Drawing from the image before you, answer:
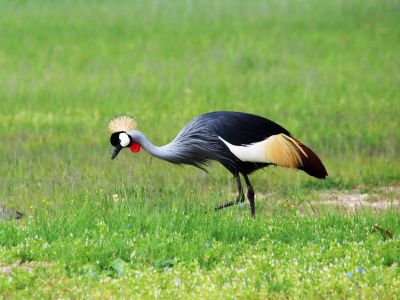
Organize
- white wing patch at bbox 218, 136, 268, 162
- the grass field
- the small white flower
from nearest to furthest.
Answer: the grass field < the small white flower < white wing patch at bbox 218, 136, 268, 162

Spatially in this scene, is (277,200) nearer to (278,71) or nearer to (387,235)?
(387,235)

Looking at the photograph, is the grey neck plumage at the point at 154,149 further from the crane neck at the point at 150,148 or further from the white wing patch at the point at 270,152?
the white wing patch at the point at 270,152

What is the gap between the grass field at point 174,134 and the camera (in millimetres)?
7961

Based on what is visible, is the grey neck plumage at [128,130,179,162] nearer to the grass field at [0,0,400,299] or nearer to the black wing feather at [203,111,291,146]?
the grass field at [0,0,400,299]

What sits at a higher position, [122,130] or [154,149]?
[122,130]

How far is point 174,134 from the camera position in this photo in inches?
594

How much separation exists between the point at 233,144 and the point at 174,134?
16.4ft

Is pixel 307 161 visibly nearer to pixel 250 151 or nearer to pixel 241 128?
pixel 250 151

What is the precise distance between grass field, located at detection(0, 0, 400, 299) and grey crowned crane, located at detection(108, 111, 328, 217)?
1.05 ft

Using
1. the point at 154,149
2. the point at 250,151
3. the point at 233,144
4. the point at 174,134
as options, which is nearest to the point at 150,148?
the point at 154,149

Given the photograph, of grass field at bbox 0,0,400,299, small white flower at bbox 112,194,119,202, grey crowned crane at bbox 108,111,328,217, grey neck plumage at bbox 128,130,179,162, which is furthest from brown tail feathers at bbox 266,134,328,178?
small white flower at bbox 112,194,119,202

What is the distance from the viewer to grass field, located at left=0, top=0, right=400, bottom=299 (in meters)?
7.96

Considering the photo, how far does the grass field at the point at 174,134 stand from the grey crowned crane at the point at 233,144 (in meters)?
0.32

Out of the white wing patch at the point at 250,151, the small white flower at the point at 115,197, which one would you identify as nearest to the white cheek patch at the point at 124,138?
the small white flower at the point at 115,197
